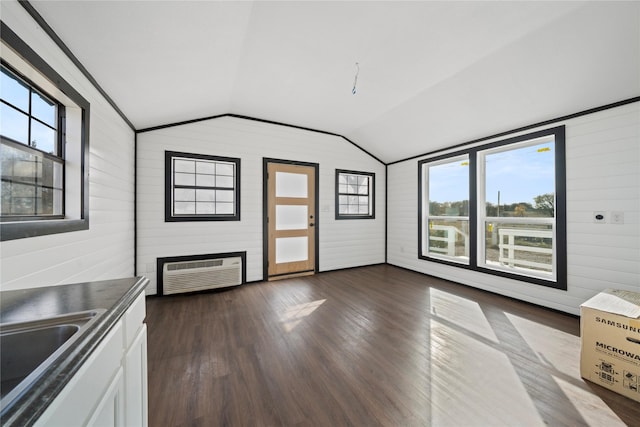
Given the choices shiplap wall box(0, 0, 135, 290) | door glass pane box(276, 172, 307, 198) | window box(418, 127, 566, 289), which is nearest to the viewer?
shiplap wall box(0, 0, 135, 290)

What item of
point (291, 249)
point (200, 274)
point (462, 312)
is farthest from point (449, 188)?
point (200, 274)

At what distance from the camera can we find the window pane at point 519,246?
3.12m

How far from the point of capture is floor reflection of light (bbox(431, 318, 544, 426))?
1.46 m

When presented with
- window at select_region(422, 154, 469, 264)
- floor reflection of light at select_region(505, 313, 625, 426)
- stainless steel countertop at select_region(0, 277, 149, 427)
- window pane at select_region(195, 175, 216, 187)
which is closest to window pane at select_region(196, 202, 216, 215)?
window pane at select_region(195, 175, 216, 187)

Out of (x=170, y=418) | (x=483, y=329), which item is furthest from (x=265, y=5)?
(x=483, y=329)

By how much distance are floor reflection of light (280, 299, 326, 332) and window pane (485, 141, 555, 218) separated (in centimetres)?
298

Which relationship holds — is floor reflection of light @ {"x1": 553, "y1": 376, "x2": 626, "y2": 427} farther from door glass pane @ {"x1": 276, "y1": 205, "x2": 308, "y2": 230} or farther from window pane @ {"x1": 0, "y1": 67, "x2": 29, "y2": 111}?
window pane @ {"x1": 0, "y1": 67, "x2": 29, "y2": 111}

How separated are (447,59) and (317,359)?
3.20 m

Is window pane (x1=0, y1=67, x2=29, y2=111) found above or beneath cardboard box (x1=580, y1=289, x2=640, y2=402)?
above

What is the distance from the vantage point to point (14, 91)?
1398 millimetres

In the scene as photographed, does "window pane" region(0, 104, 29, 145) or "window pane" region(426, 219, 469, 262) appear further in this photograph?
"window pane" region(426, 219, 469, 262)

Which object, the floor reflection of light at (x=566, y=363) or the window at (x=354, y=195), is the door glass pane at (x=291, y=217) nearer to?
the window at (x=354, y=195)

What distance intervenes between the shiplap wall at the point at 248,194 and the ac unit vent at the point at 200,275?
0.59ft

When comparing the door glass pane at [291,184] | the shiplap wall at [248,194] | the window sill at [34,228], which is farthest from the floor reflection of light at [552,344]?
the window sill at [34,228]
